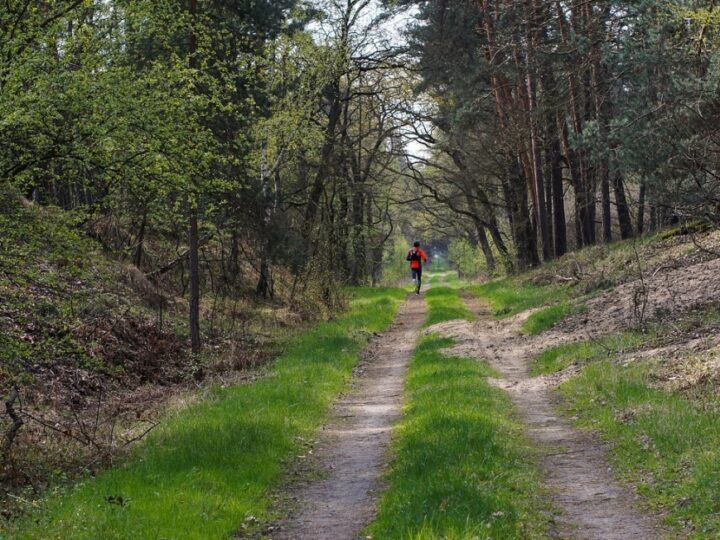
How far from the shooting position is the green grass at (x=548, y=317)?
18.5 meters

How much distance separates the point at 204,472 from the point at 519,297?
61.2 feet

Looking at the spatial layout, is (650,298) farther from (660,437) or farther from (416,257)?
(416,257)

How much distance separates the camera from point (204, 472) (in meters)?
8.10

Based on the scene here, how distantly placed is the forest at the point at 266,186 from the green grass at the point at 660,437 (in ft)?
0.50

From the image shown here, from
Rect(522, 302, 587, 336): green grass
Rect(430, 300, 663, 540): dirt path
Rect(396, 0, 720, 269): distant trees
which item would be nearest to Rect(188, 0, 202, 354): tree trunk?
Rect(430, 300, 663, 540): dirt path

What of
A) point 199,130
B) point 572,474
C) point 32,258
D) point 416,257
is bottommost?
point 572,474

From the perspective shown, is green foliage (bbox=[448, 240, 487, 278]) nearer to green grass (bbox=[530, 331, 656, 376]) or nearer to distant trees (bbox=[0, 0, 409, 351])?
distant trees (bbox=[0, 0, 409, 351])

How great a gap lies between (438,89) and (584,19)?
1464 centimetres

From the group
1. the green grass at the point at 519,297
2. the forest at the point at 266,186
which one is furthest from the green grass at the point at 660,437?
the green grass at the point at 519,297

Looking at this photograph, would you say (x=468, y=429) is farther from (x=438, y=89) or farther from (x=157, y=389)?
(x=438, y=89)

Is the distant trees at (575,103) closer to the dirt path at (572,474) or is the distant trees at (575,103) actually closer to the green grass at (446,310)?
the dirt path at (572,474)

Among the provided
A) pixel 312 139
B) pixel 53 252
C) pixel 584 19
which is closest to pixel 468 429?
pixel 53 252

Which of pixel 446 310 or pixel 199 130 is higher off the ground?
pixel 199 130

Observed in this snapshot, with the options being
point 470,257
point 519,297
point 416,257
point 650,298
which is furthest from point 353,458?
point 470,257
